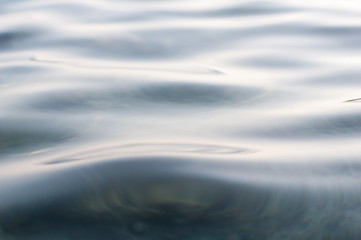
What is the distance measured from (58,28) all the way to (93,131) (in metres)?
1.05

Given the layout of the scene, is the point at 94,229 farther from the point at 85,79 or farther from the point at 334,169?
the point at 85,79

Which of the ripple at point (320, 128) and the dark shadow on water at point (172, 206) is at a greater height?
the dark shadow on water at point (172, 206)

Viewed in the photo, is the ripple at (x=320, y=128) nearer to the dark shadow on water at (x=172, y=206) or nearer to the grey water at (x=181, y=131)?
the grey water at (x=181, y=131)

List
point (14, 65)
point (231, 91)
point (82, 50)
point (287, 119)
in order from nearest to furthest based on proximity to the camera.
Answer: point (287, 119)
point (231, 91)
point (14, 65)
point (82, 50)

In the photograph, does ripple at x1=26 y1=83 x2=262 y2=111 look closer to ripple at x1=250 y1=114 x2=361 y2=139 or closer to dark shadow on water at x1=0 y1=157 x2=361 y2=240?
ripple at x1=250 y1=114 x2=361 y2=139

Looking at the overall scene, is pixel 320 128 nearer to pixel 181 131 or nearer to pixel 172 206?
pixel 181 131

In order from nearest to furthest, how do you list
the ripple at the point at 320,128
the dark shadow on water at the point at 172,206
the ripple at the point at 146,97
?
the dark shadow on water at the point at 172,206, the ripple at the point at 320,128, the ripple at the point at 146,97

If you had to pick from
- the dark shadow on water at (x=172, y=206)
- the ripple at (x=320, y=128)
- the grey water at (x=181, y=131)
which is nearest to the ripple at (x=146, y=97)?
the grey water at (x=181, y=131)

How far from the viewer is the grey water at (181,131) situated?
0.58 metres

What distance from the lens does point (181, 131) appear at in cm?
87

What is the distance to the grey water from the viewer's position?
22.8 inches

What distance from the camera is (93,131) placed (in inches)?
33.6

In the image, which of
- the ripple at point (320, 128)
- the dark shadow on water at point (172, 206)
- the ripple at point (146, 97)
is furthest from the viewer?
the ripple at point (146, 97)

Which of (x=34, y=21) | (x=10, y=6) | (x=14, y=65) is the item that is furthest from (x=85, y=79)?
(x=10, y=6)
